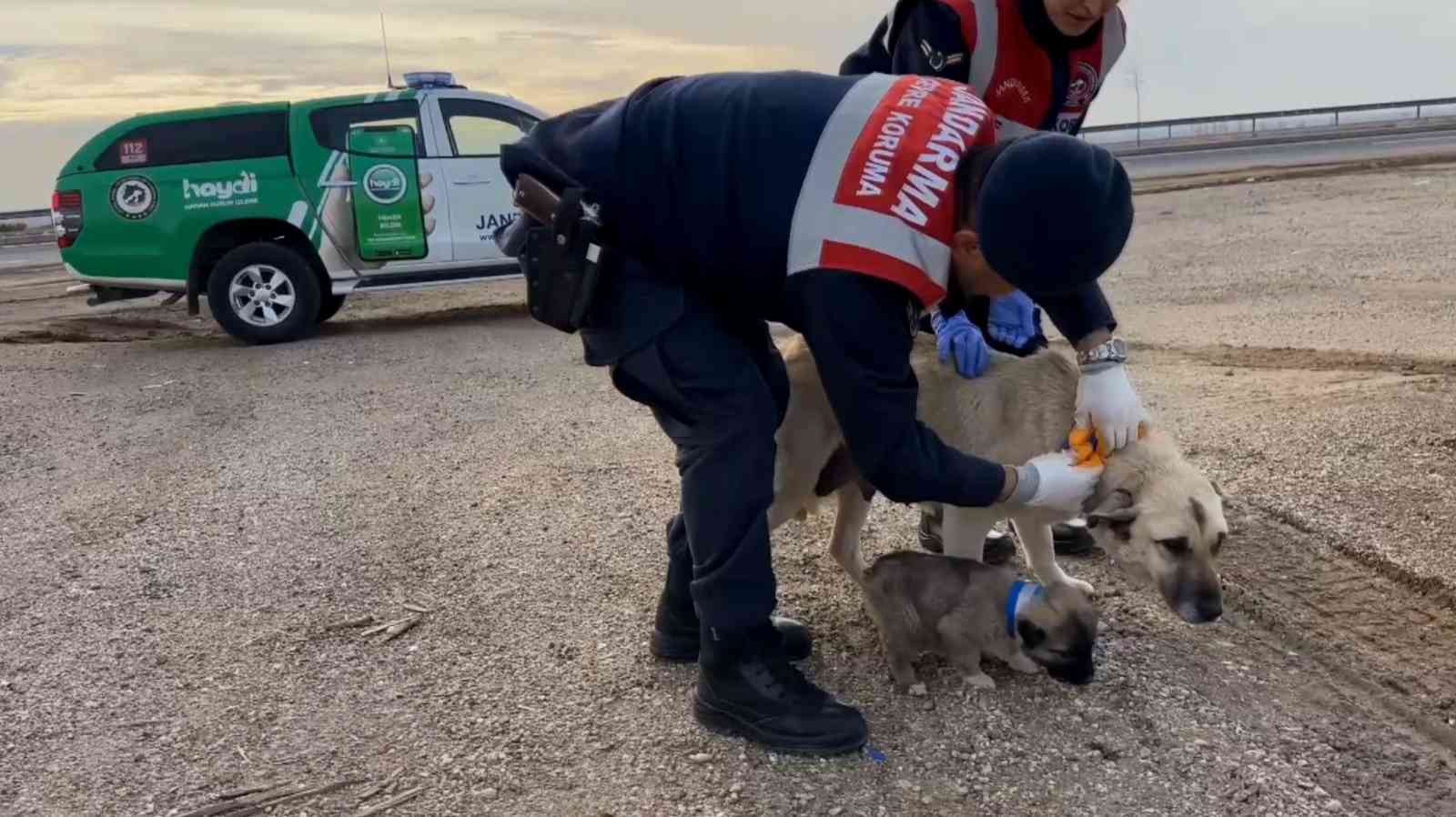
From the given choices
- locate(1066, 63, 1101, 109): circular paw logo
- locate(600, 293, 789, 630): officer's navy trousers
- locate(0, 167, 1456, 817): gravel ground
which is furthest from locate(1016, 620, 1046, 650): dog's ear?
locate(1066, 63, 1101, 109): circular paw logo

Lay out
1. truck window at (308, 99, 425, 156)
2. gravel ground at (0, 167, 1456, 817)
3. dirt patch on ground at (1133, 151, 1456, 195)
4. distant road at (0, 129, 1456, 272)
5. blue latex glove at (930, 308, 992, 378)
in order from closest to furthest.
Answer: gravel ground at (0, 167, 1456, 817)
blue latex glove at (930, 308, 992, 378)
truck window at (308, 99, 425, 156)
dirt patch on ground at (1133, 151, 1456, 195)
distant road at (0, 129, 1456, 272)

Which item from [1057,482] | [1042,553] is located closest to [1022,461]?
[1042,553]

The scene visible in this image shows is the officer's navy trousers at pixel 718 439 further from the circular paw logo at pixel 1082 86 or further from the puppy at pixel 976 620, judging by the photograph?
the circular paw logo at pixel 1082 86

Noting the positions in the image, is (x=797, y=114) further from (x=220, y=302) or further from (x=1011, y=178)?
(x=220, y=302)

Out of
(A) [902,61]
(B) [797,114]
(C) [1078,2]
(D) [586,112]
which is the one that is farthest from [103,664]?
(C) [1078,2]

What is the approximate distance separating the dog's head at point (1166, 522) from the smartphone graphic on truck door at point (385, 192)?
317 inches

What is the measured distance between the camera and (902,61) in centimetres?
378

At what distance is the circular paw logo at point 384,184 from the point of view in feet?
33.2

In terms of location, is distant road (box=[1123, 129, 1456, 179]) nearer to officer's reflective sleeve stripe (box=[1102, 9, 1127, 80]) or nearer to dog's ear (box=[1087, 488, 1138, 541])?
officer's reflective sleeve stripe (box=[1102, 9, 1127, 80])

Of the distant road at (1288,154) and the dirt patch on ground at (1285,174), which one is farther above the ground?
the distant road at (1288,154)

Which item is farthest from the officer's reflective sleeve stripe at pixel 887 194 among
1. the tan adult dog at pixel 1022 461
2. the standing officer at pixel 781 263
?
the tan adult dog at pixel 1022 461

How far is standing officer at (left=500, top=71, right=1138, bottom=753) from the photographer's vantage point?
2.56m

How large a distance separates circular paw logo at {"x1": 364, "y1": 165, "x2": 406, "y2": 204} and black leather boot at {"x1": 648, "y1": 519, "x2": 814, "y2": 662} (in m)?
7.41

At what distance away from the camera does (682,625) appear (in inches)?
147
